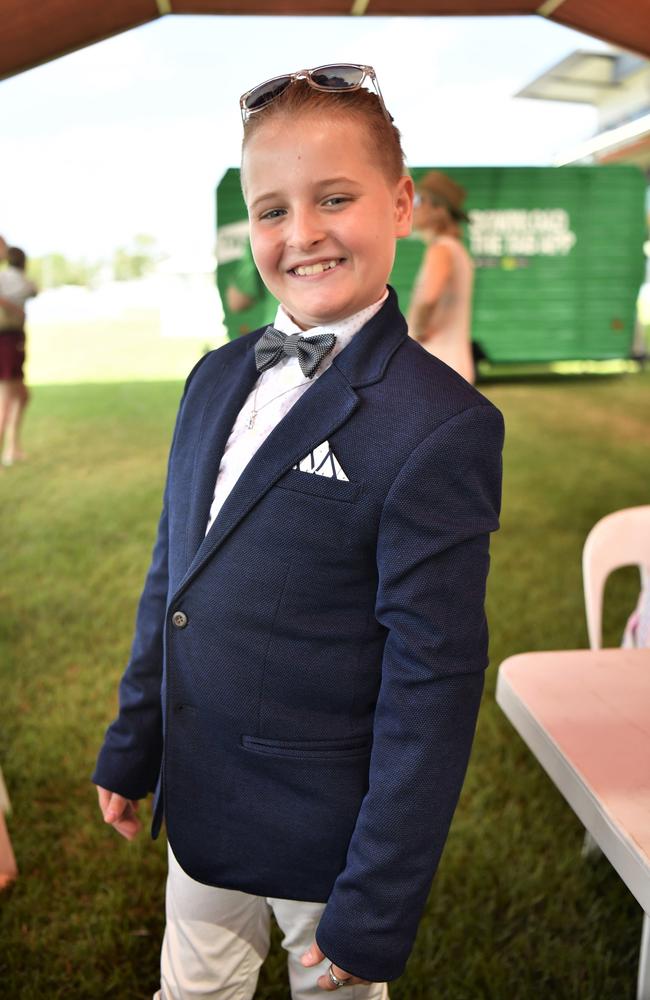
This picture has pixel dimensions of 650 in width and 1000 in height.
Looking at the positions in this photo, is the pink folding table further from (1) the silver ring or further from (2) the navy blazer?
(1) the silver ring

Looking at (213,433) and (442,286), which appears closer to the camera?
(213,433)

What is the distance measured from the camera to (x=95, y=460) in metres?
5.23

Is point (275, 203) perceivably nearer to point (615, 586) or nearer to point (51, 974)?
point (51, 974)

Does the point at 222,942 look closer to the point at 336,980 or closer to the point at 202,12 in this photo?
the point at 336,980

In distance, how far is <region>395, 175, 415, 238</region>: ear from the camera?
3.06 feet

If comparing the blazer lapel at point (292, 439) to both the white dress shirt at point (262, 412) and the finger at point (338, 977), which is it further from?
the finger at point (338, 977)

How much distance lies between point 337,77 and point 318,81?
0.02 meters

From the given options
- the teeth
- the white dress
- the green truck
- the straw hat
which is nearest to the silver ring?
the teeth

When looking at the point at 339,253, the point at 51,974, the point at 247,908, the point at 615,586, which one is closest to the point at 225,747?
the point at 247,908

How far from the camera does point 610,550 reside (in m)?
1.82

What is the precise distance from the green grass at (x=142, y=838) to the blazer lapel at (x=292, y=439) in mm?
1107

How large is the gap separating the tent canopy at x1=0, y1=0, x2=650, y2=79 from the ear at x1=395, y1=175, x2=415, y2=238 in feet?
2.53

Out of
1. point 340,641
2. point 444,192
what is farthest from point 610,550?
point 444,192

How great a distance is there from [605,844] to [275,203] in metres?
0.79
